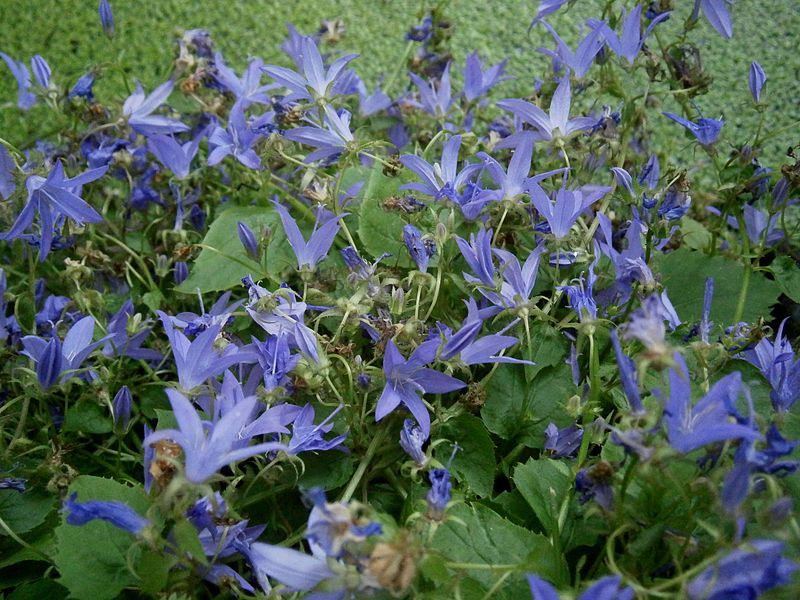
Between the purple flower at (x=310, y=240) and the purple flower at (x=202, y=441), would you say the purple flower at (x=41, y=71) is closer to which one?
the purple flower at (x=310, y=240)

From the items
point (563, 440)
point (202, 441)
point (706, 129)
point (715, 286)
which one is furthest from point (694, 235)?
point (202, 441)

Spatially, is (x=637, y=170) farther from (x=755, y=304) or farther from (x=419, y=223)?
(x=419, y=223)

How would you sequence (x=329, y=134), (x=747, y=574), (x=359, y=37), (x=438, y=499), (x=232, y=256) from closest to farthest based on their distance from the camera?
(x=747, y=574), (x=438, y=499), (x=329, y=134), (x=232, y=256), (x=359, y=37)

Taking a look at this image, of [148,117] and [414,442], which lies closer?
[414,442]

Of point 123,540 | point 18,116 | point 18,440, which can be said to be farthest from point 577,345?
point 18,116

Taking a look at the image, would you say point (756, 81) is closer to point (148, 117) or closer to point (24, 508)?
point (148, 117)

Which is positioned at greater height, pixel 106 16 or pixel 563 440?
pixel 106 16
